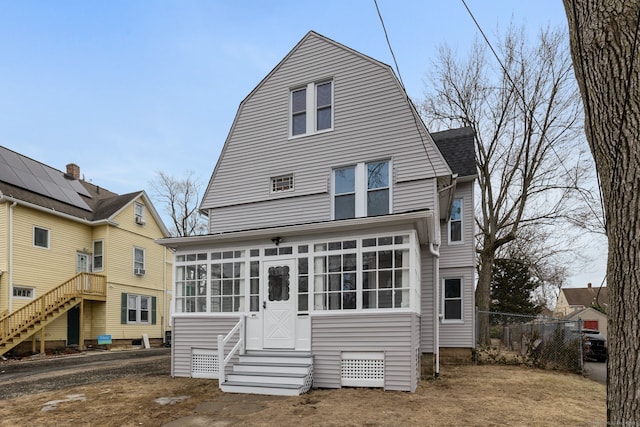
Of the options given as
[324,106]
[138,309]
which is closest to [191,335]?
[324,106]

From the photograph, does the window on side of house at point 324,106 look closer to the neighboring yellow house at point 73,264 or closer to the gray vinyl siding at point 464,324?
the gray vinyl siding at point 464,324

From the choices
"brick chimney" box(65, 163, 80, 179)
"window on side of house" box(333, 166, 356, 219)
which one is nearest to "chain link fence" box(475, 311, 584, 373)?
"window on side of house" box(333, 166, 356, 219)

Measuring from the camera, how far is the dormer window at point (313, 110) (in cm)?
1153

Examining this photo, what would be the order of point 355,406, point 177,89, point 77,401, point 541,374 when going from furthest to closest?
point 177,89, point 541,374, point 77,401, point 355,406

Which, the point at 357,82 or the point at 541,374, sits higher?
the point at 357,82

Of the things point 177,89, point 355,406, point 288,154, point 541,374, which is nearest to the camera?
point 355,406

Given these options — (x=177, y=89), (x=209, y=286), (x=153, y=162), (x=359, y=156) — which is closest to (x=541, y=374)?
(x=359, y=156)

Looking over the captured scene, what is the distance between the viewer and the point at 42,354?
16031 millimetres

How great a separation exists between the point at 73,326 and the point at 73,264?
2.77 m

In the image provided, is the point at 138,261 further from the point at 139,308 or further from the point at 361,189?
the point at 361,189

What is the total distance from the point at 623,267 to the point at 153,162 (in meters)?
38.4

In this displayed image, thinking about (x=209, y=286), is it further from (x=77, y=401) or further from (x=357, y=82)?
(x=357, y=82)

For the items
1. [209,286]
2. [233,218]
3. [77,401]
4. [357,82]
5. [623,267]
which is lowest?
[77,401]

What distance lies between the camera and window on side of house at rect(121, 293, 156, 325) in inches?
812
